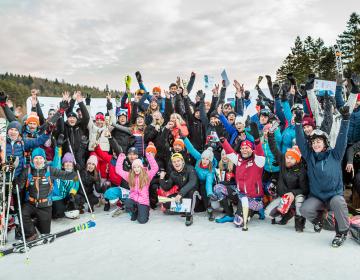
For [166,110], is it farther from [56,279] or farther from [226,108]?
[56,279]

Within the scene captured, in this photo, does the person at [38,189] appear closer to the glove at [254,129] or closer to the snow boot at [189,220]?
the snow boot at [189,220]

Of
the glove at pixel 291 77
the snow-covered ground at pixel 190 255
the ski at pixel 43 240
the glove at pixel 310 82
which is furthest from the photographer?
the glove at pixel 291 77

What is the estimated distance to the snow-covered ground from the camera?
3510mm

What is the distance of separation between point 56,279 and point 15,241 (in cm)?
178

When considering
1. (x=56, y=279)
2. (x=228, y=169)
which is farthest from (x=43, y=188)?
(x=228, y=169)

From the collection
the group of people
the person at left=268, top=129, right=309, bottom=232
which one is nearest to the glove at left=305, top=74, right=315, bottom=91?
the group of people

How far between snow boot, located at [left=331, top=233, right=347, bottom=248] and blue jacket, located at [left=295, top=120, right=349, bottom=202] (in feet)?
1.75

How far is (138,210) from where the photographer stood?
559 cm

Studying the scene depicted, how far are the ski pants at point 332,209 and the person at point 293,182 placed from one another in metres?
0.21

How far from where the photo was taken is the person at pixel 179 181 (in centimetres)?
571

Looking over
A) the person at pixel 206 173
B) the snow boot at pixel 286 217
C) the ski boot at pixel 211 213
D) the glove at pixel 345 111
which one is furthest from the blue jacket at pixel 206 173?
the glove at pixel 345 111

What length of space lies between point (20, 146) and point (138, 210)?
7.80 feet

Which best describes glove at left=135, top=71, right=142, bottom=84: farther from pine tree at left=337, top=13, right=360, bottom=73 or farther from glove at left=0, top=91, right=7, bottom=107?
pine tree at left=337, top=13, right=360, bottom=73

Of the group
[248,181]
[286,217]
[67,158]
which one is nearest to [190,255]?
[248,181]
